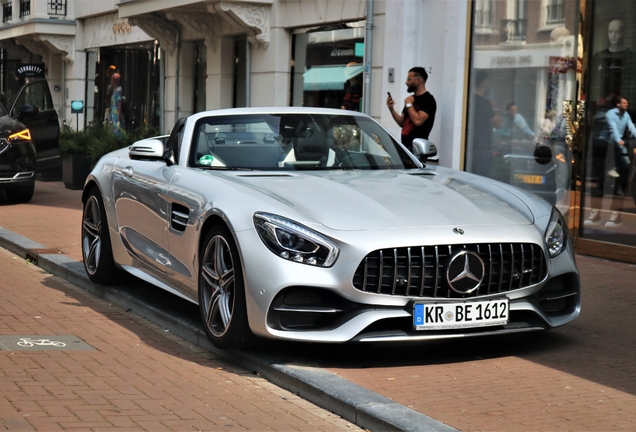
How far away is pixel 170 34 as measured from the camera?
864 inches

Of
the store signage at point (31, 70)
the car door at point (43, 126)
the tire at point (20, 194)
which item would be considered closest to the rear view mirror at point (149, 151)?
the tire at point (20, 194)

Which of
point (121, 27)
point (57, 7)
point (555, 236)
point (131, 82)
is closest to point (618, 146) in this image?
point (555, 236)

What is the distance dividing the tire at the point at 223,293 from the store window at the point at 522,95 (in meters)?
6.42

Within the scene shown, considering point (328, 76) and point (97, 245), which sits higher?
point (328, 76)

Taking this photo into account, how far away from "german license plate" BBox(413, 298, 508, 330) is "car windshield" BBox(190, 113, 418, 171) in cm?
167

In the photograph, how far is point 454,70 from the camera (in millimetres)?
13812

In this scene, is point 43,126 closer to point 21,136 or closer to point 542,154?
point 21,136

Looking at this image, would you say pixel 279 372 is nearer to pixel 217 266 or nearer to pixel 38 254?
pixel 217 266

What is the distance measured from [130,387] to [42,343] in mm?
1319

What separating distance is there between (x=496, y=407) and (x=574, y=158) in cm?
691

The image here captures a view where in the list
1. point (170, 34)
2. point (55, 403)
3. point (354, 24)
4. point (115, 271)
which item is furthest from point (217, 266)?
point (170, 34)

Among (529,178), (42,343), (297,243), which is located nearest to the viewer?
(297,243)

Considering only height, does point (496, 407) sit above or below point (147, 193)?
below

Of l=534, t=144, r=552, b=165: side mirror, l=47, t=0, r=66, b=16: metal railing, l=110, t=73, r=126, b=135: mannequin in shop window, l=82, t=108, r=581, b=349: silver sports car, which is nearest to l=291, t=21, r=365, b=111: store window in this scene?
l=534, t=144, r=552, b=165: side mirror
